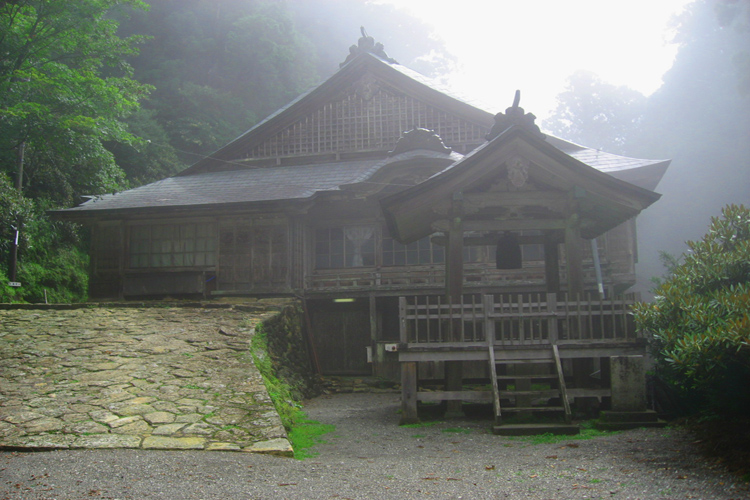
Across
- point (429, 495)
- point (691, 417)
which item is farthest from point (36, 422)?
point (691, 417)

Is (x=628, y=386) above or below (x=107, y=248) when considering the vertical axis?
below

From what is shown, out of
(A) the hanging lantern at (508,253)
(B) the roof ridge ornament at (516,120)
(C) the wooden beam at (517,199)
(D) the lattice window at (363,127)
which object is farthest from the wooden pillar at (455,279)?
(D) the lattice window at (363,127)

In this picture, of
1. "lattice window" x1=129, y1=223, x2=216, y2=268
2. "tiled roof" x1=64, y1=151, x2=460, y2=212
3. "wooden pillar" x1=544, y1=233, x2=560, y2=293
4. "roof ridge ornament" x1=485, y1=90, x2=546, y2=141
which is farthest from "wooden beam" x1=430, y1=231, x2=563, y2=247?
"lattice window" x1=129, y1=223, x2=216, y2=268

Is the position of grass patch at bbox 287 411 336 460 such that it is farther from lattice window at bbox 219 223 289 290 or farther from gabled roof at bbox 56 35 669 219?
gabled roof at bbox 56 35 669 219

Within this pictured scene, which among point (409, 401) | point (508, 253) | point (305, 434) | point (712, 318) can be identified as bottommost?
point (305, 434)

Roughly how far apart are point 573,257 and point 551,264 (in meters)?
1.26

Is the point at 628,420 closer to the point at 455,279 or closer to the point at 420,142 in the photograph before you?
the point at 455,279

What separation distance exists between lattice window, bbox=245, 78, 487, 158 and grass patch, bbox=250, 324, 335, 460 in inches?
344

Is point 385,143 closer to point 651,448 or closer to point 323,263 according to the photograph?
point 323,263

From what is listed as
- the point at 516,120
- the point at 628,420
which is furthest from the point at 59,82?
the point at 628,420

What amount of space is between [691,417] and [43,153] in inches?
961

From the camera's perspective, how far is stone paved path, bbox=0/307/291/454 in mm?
6703

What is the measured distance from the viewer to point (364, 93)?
61.9ft

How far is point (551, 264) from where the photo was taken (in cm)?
981
